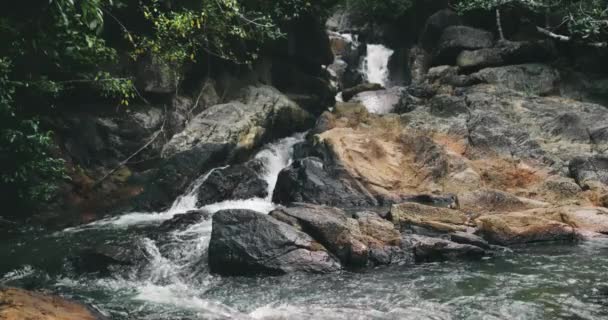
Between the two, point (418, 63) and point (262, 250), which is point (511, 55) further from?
point (262, 250)

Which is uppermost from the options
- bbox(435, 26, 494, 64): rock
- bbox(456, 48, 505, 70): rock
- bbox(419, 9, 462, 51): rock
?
bbox(419, 9, 462, 51): rock

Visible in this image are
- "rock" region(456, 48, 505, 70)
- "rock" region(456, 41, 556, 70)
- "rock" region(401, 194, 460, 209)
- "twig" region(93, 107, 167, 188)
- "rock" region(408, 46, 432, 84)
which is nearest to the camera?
"rock" region(401, 194, 460, 209)

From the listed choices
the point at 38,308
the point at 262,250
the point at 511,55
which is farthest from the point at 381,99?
the point at 38,308

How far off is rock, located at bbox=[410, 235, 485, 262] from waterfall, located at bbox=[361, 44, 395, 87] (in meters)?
24.4

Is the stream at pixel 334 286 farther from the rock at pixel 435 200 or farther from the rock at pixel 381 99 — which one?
the rock at pixel 381 99

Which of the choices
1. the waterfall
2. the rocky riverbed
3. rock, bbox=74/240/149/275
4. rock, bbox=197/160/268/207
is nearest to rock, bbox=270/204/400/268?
the rocky riverbed

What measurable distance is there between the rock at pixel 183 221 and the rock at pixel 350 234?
132 inches

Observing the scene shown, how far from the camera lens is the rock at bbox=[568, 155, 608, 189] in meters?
16.1

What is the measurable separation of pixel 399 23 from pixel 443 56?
11554 millimetres

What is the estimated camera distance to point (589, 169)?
54.3 ft

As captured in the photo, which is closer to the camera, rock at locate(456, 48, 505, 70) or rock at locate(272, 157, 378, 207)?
rock at locate(272, 157, 378, 207)

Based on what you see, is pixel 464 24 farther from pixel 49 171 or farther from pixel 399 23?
pixel 49 171

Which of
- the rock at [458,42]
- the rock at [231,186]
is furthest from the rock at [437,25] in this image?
the rock at [231,186]

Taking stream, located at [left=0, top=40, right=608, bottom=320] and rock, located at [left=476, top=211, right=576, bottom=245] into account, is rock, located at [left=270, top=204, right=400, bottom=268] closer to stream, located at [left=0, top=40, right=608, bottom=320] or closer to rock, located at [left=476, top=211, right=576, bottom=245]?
stream, located at [left=0, top=40, right=608, bottom=320]
